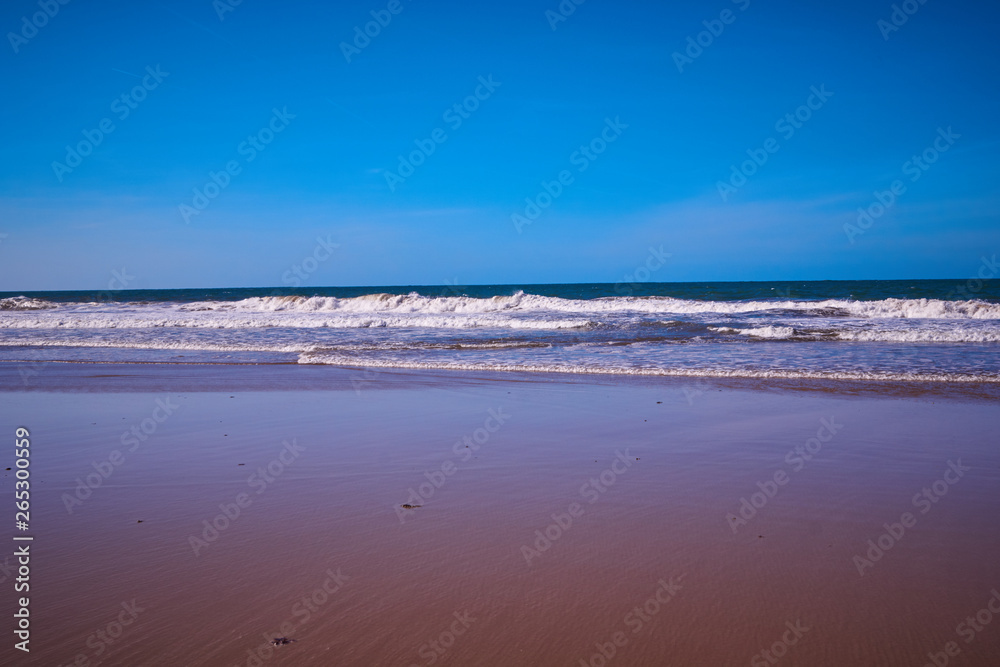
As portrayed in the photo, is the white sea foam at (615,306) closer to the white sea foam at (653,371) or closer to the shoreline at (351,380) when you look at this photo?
the white sea foam at (653,371)

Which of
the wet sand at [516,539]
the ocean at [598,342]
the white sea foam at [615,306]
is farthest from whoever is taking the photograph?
the white sea foam at [615,306]

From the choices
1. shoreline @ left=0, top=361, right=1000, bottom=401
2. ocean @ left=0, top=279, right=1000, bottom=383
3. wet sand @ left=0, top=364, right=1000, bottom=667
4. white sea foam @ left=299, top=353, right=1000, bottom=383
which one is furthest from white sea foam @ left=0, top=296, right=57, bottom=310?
wet sand @ left=0, top=364, right=1000, bottom=667

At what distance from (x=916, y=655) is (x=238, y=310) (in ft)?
126

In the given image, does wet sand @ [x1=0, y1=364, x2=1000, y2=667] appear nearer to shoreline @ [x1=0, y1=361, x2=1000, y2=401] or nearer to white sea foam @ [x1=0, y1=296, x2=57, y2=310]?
shoreline @ [x1=0, y1=361, x2=1000, y2=401]

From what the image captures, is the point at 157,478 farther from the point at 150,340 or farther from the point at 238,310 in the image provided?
the point at 238,310

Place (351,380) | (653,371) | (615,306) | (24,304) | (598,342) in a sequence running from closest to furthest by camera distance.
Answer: (351,380) → (653,371) → (598,342) → (615,306) → (24,304)

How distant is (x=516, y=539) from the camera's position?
351 cm

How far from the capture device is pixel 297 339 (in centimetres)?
1800

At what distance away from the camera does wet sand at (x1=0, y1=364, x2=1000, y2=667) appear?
252 cm

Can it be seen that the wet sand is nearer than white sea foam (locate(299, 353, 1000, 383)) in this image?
Yes

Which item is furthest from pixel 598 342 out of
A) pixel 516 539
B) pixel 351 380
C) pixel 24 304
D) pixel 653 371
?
pixel 24 304

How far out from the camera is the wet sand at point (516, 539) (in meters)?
2.52

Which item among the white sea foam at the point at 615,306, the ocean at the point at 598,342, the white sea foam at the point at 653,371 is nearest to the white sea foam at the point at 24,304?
the white sea foam at the point at 615,306

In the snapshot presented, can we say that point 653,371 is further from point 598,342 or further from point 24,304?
point 24,304
